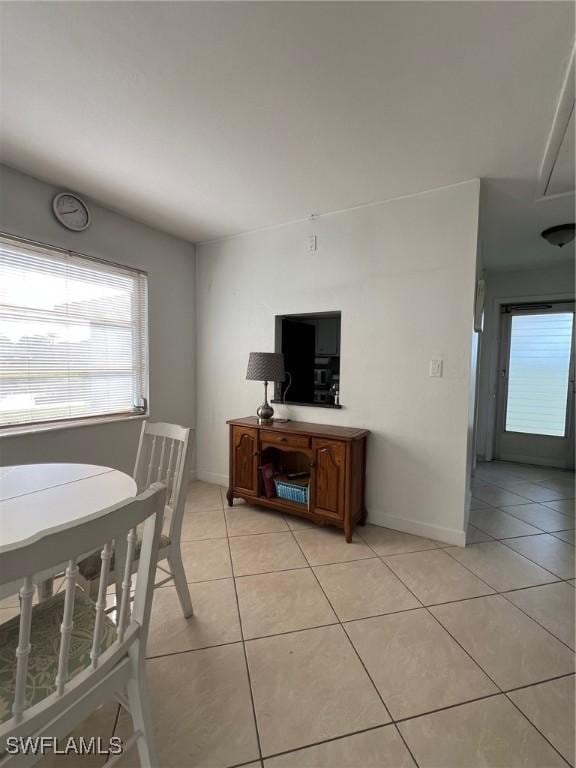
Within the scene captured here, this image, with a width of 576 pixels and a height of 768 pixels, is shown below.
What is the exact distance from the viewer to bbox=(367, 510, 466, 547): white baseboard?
2383 mm

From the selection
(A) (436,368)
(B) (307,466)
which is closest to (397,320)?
(A) (436,368)

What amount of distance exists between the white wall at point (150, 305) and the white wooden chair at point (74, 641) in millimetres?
1703

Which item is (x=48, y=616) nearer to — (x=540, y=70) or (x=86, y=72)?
(x=86, y=72)

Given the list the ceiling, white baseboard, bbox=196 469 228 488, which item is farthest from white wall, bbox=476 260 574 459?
white baseboard, bbox=196 469 228 488

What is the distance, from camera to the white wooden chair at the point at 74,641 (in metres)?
0.67

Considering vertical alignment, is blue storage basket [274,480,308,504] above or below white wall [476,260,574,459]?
Result: below

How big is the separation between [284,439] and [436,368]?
126 cm

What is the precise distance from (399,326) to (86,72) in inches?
88.5

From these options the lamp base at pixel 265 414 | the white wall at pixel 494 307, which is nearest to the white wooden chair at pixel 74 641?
the lamp base at pixel 265 414

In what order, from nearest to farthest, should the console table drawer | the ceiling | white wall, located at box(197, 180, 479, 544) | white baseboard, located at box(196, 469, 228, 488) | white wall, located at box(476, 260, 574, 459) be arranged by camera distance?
the ceiling
white wall, located at box(197, 180, 479, 544)
the console table drawer
white baseboard, located at box(196, 469, 228, 488)
white wall, located at box(476, 260, 574, 459)

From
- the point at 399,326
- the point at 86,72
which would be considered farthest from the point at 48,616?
the point at 399,326

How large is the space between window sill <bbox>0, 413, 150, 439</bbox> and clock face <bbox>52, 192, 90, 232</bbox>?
1452 millimetres

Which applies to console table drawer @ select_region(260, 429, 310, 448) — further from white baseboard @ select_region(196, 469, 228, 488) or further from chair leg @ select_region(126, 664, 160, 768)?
chair leg @ select_region(126, 664, 160, 768)

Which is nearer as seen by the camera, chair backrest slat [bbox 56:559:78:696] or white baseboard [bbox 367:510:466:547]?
chair backrest slat [bbox 56:559:78:696]
